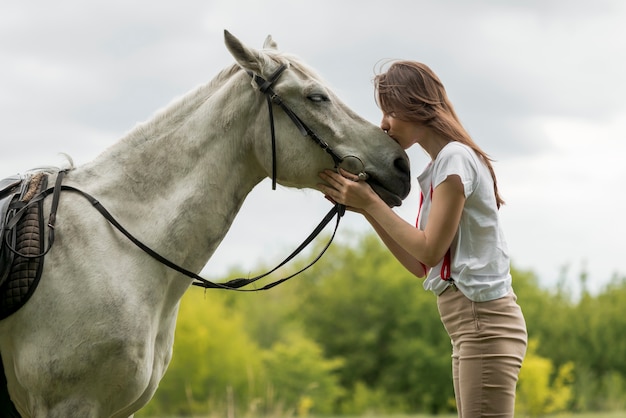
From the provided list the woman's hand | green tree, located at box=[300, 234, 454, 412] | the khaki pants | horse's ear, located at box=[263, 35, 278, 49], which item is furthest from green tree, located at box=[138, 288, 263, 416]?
the khaki pants

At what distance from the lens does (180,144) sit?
3.77 metres

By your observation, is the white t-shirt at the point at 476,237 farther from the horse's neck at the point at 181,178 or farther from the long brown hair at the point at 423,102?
the horse's neck at the point at 181,178

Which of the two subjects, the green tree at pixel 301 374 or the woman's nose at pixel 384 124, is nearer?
the woman's nose at pixel 384 124

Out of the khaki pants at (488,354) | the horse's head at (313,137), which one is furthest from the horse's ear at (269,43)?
the khaki pants at (488,354)

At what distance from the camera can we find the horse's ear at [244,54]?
358 centimetres

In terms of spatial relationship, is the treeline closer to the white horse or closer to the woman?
the white horse

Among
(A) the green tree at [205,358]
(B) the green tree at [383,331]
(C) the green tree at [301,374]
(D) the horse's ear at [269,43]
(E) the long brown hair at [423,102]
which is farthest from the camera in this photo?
(B) the green tree at [383,331]

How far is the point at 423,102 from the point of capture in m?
3.59

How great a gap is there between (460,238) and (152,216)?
4.82 feet

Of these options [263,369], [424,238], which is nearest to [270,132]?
[424,238]

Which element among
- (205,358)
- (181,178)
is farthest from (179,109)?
(205,358)

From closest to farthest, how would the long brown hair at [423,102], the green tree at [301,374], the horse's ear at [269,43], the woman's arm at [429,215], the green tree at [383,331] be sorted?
the woman's arm at [429,215] → the long brown hair at [423,102] → the horse's ear at [269,43] → the green tree at [301,374] → the green tree at [383,331]

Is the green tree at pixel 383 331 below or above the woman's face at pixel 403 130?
above

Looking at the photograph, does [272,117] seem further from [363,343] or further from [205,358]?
[363,343]
